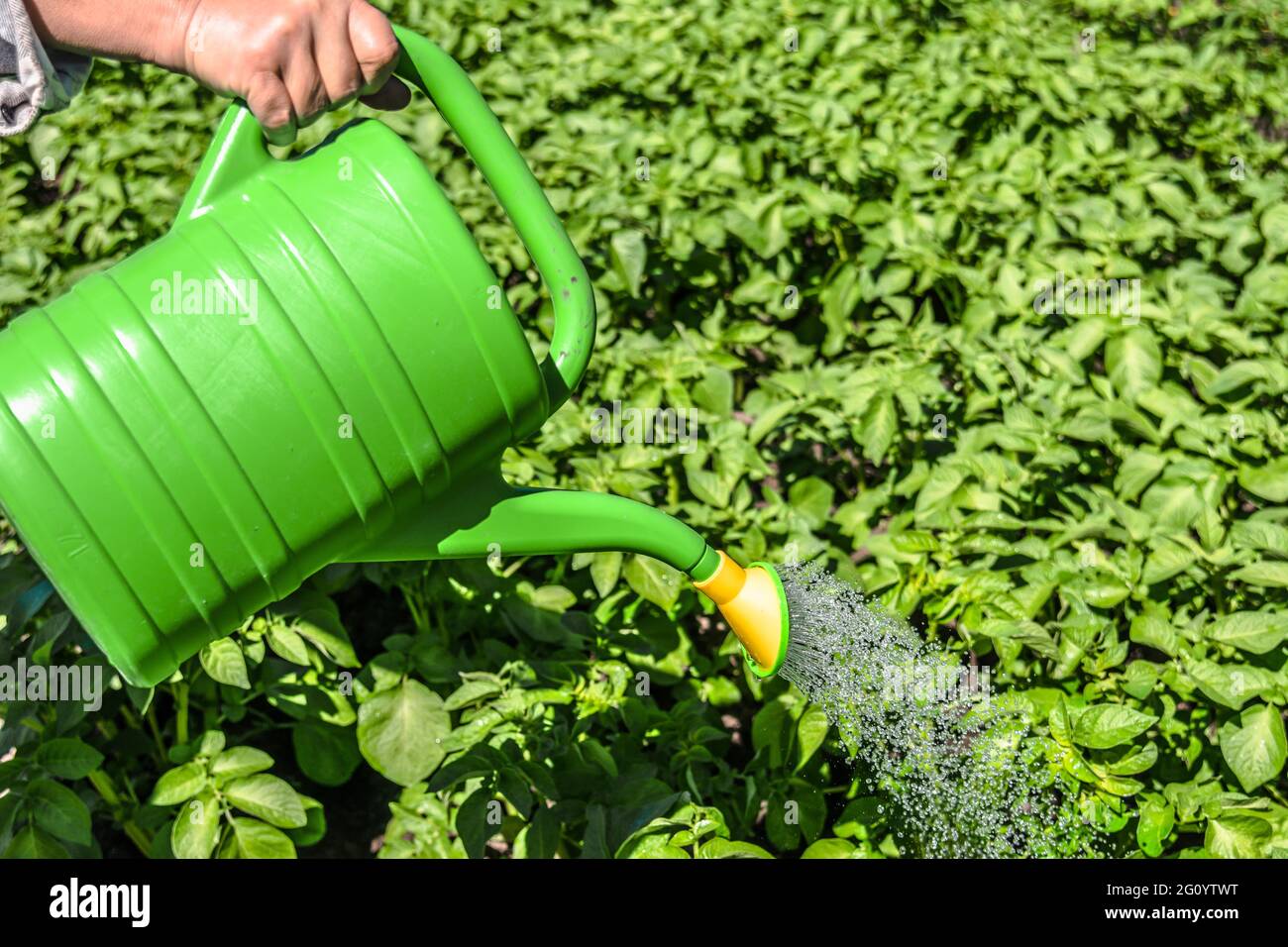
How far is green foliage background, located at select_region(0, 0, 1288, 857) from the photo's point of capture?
4.82ft

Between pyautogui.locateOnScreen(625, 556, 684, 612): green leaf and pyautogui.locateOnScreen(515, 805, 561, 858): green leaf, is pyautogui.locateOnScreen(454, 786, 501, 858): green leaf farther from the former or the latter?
pyautogui.locateOnScreen(625, 556, 684, 612): green leaf

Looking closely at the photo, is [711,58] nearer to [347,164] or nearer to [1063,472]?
[1063,472]

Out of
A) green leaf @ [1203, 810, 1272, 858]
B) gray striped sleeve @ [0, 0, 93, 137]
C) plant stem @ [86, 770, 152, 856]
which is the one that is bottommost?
plant stem @ [86, 770, 152, 856]

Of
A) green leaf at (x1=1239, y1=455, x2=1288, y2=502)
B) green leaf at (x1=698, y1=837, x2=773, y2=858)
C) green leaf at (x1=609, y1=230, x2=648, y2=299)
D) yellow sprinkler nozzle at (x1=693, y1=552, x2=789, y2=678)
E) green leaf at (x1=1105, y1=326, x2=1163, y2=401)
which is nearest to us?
yellow sprinkler nozzle at (x1=693, y1=552, x2=789, y2=678)

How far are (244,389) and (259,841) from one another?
0.70 m

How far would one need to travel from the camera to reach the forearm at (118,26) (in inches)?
40.3

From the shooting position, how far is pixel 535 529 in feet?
3.71

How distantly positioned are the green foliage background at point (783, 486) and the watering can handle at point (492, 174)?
0.49m

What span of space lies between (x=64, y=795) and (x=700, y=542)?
0.78 meters

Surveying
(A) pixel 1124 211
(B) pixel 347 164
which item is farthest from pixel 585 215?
(B) pixel 347 164

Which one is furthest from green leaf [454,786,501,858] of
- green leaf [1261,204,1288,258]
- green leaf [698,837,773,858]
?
green leaf [1261,204,1288,258]

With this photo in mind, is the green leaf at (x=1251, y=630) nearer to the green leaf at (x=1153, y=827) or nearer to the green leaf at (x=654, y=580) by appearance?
the green leaf at (x=1153, y=827)

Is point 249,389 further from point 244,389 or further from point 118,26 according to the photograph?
point 118,26

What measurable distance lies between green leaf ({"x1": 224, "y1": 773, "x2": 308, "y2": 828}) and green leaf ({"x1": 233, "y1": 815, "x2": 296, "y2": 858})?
0.5 inches
